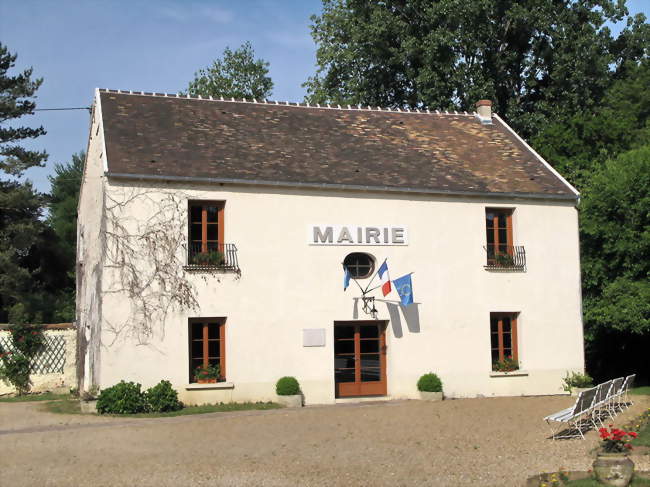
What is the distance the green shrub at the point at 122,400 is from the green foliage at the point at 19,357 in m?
5.48

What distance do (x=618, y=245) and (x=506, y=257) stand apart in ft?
10.8

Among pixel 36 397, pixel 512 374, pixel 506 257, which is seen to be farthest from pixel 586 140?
pixel 36 397

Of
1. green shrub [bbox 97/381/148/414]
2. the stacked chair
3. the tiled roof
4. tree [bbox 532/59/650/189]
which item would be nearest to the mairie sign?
the tiled roof

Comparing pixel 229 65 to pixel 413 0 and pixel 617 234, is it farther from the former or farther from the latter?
pixel 617 234

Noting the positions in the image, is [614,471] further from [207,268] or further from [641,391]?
[641,391]

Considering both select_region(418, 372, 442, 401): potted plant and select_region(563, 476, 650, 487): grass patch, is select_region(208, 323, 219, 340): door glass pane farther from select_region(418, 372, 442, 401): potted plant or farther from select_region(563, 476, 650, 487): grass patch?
select_region(563, 476, 650, 487): grass patch

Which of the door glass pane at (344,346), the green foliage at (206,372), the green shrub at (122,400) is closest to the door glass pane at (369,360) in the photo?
the door glass pane at (344,346)

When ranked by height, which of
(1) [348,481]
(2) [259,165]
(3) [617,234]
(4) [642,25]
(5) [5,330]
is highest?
(4) [642,25]

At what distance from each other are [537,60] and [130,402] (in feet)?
78.1

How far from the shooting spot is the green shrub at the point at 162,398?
16516mm

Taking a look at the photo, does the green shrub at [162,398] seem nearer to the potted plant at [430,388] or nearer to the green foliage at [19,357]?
the potted plant at [430,388]

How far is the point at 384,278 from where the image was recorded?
1888 centimetres

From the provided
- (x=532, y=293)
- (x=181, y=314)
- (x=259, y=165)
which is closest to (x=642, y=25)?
(x=532, y=293)

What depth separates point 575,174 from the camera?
83.6ft
